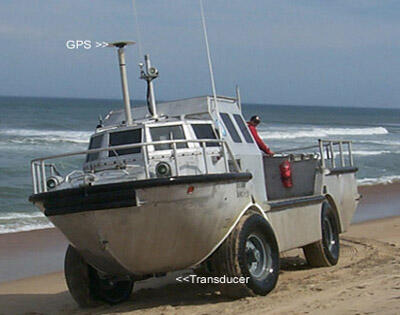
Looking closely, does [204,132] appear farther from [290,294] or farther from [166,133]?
[290,294]

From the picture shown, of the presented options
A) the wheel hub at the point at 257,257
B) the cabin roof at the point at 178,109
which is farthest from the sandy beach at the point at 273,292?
the cabin roof at the point at 178,109

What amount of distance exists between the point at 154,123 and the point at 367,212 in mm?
10830

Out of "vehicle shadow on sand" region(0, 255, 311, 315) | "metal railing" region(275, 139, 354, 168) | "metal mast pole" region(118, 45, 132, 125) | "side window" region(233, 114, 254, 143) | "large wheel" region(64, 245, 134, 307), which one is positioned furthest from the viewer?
"metal railing" region(275, 139, 354, 168)

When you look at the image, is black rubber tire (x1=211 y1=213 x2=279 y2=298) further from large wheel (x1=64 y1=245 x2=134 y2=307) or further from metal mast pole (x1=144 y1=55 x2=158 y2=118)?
metal mast pole (x1=144 y1=55 x2=158 y2=118)

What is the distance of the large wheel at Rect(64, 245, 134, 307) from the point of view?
28.8 ft

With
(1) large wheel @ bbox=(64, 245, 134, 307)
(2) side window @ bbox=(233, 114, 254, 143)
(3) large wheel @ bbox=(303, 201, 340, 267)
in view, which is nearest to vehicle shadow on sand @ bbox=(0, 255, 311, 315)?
(1) large wheel @ bbox=(64, 245, 134, 307)

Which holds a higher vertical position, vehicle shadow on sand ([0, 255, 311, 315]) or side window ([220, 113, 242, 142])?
side window ([220, 113, 242, 142])

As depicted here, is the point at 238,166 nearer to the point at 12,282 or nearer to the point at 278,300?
the point at 278,300

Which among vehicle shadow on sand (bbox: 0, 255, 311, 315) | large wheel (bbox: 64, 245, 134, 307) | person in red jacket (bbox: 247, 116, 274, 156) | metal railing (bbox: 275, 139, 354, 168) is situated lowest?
vehicle shadow on sand (bbox: 0, 255, 311, 315)

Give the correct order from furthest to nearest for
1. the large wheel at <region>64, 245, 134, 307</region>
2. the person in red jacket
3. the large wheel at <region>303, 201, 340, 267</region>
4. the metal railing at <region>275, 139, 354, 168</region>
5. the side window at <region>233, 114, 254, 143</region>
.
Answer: the metal railing at <region>275, 139, 354, 168</region>
the large wheel at <region>303, 201, 340, 267</region>
the person in red jacket
the side window at <region>233, 114, 254, 143</region>
the large wheel at <region>64, 245, 134, 307</region>

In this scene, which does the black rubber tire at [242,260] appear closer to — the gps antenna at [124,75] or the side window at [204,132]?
the side window at [204,132]

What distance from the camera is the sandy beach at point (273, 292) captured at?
7.58 metres

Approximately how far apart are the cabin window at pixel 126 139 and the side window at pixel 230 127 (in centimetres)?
120

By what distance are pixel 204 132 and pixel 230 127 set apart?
0.60 m
